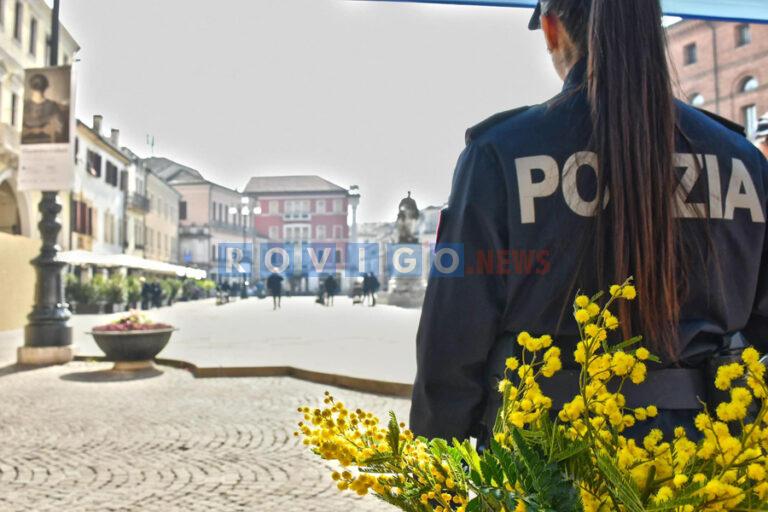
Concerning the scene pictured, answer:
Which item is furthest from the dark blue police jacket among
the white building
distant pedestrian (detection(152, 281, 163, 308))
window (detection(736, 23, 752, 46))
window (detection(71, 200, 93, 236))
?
window (detection(736, 23, 752, 46))

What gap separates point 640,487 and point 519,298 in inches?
27.2

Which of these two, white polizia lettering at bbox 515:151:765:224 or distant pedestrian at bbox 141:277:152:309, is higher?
white polizia lettering at bbox 515:151:765:224

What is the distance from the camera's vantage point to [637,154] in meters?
1.26

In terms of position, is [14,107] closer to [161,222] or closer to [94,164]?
[94,164]

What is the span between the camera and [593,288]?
1.32 m

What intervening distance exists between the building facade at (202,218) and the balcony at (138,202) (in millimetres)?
15639

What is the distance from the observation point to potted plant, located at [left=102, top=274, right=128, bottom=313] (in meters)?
26.0

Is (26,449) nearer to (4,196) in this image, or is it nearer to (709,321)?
(709,321)

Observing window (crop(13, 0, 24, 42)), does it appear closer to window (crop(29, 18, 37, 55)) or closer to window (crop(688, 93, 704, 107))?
window (crop(29, 18, 37, 55))

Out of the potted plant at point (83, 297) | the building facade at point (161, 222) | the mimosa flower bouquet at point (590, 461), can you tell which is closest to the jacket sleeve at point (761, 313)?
the mimosa flower bouquet at point (590, 461)

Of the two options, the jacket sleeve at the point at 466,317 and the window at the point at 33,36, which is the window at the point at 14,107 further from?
the jacket sleeve at the point at 466,317

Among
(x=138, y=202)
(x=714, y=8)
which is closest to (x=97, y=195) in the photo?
(x=138, y=202)

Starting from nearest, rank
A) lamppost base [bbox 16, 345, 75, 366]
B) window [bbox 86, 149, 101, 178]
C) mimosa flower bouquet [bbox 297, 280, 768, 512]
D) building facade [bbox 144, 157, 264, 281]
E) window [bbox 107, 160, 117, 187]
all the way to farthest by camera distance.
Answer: mimosa flower bouquet [bbox 297, 280, 768, 512] → lamppost base [bbox 16, 345, 75, 366] → window [bbox 86, 149, 101, 178] → window [bbox 107, 160, 117, 187] → building facade [bbox 144, 157, 264, 281]

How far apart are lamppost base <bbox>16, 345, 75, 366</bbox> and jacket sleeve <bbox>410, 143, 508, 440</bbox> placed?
9793 millimetres
